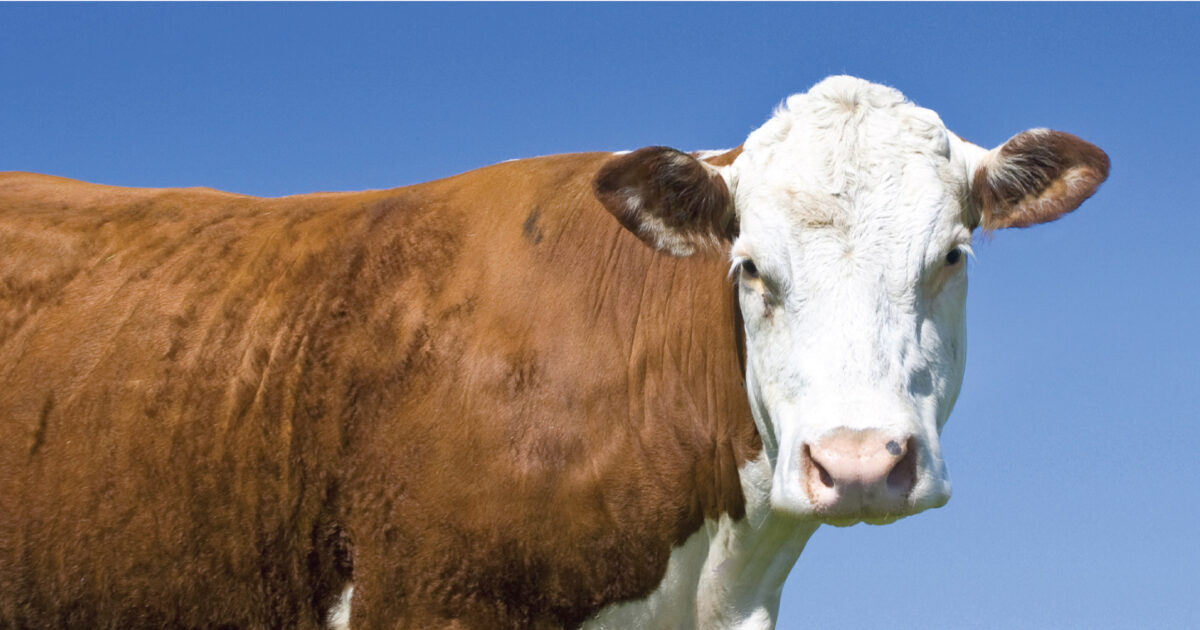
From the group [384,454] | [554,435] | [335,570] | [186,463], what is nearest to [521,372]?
[554,435]

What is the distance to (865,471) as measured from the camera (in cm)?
540

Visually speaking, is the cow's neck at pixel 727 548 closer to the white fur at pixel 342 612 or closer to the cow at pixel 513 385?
the cow at pixel 513 385

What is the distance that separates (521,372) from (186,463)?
180 cm

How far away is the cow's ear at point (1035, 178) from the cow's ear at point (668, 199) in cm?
116

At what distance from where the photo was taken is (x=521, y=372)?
22.1 ft

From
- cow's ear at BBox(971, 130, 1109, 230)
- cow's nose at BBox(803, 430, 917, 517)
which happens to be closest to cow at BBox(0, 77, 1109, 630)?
cow's ear at BBox(971, 130, 1109, 230)

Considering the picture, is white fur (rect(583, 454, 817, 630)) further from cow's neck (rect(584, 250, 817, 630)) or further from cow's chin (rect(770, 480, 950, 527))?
cow's chin (rect(770, 480, 950, 527))

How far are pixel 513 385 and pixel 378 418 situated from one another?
2.28ft

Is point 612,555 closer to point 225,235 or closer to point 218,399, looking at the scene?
point 218,399

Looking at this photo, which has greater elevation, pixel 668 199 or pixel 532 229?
pixel 668 199

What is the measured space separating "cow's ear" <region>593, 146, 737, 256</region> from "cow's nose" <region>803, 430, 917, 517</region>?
146 cm

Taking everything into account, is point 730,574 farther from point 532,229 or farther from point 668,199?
point 532,229

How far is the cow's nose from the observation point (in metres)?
5.41

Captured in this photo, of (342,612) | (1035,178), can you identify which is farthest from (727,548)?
(1035,178)
